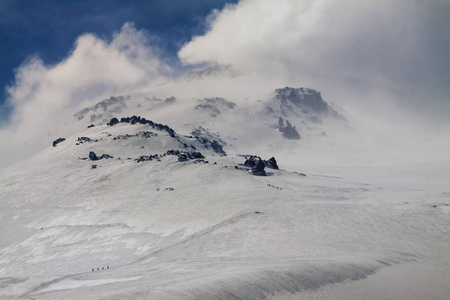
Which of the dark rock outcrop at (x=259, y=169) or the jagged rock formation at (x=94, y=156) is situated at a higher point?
the jagged rock formation at (x=94, y=156)

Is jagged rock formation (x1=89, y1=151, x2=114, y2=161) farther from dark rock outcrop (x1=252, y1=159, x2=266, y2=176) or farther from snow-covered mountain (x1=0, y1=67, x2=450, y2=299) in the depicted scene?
dark rock outcrop (x1=252, y1=159, x2=266, y2=176)

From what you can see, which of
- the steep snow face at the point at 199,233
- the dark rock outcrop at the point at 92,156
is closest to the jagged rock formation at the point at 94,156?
the dark rock outcrop at the point at 92,156

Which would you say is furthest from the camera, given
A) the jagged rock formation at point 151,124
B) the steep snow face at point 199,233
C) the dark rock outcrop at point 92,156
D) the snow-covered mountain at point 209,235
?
the jagged rock formation at point 151,124

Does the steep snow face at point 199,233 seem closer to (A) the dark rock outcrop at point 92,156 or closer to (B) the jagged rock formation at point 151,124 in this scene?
(A) the dark rock outcrop at point 92,156

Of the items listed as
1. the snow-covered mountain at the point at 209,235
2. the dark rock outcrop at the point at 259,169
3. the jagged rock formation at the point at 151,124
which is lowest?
the snow-covered mountain at the point at 209,235

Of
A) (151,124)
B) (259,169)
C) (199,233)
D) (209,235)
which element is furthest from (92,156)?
(209,235)

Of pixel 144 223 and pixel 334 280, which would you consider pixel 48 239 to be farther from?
pixel 334 280

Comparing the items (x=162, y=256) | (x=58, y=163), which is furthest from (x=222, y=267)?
(x=58, y=163)

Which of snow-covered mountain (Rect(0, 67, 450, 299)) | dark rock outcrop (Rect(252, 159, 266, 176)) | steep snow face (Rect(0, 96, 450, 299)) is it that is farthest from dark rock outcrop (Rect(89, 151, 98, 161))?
dark rock outcrop (Rect(252, 159, 266, 176))

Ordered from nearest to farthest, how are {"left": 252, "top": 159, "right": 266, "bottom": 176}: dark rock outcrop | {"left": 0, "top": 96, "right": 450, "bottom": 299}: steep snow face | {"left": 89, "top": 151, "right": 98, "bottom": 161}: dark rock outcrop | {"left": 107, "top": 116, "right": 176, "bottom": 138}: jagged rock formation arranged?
{"left": 0, "top": 96, "right": 450, "bottom": 299}: steep snow face → {"left": 252, "top": 159, "right": 266, "bottom": 176}: dark rock outcrop → {"left": 89, "top": 151, "right": 98, "bottom": 161}: dark rock outcrop → {"left": 107, "top": 116, "right": 176, "bottom": 138}: jagged rock formation

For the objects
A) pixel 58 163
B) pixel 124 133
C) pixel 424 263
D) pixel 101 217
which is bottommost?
pixel 424 263

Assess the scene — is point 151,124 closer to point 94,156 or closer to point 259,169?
point 94,156
